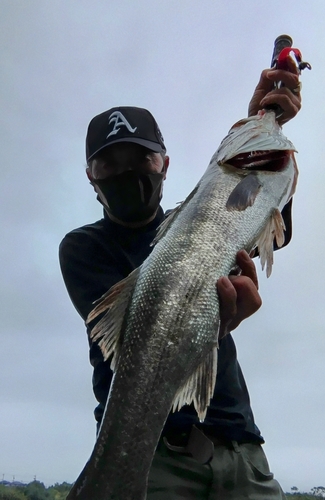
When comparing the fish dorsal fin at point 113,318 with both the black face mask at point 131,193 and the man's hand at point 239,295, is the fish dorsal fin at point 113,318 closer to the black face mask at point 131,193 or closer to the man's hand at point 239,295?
the man's hand at point 239,295

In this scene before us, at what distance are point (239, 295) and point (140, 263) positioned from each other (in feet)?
4.60

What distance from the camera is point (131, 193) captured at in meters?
4.36

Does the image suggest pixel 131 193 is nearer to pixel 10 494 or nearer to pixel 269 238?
pixel 269 238

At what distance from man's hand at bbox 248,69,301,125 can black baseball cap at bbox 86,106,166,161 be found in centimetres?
98

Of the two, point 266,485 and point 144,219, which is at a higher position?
point 144,219

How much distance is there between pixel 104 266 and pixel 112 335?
145 cm

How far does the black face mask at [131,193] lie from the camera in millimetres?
4324

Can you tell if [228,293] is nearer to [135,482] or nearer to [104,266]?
[135,482]

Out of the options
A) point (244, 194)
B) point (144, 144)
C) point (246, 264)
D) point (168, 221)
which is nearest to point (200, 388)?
point (246, 264)

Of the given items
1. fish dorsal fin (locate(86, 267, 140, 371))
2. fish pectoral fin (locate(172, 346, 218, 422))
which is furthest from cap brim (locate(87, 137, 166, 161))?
fish pectoral fin (locate(172, 346, 218, 422))

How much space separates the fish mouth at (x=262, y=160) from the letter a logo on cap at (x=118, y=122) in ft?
3.76

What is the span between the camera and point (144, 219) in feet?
15.0

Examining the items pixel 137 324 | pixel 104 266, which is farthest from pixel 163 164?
pixel 137 324

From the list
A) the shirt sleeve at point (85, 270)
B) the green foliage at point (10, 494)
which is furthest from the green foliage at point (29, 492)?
the shirt sleeve at point (85, 270)
